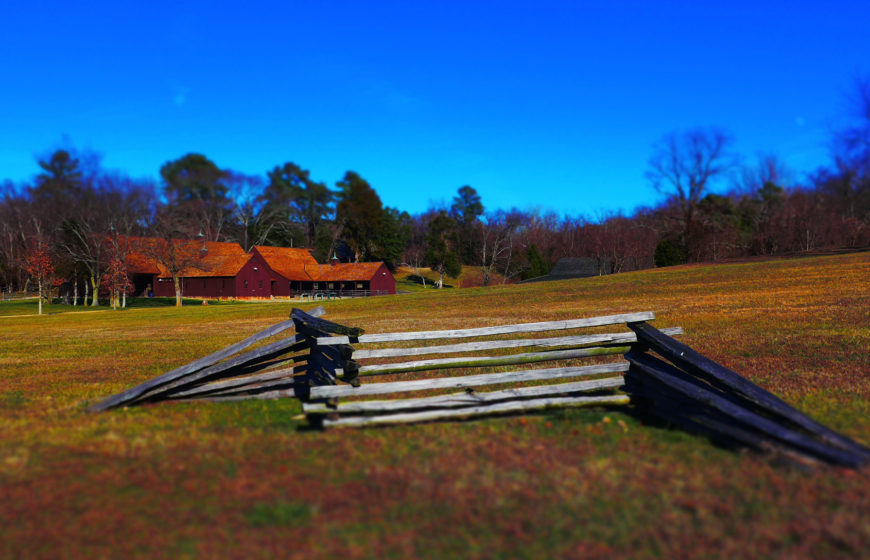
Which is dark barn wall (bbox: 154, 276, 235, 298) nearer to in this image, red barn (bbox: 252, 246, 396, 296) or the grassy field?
red barn (bbox: 252, 246, 396, 296)

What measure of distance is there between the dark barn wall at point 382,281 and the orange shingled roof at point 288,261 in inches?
291

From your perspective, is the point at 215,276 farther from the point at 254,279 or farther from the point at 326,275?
the point at 326,275

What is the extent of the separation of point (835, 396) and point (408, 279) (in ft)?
283

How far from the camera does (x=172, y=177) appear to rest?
86875mm

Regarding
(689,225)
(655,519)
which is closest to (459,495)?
(655,519)

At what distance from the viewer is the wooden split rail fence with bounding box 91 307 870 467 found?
5.21 meters

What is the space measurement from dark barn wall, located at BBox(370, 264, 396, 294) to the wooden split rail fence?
5715cm

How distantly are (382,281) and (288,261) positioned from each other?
11.2 metres

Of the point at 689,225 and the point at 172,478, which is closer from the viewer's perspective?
the point at 172,478

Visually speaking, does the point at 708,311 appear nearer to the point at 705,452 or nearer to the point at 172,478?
the point at 705,452

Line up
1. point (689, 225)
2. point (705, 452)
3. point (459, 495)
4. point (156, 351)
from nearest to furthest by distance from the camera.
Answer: point (459, 495) → point (705, 452) → point (156, 351) → point (689, 225)

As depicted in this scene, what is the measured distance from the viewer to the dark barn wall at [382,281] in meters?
65.5

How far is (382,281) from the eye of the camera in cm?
6656

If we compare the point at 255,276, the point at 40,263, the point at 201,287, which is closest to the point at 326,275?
the point at 255,276
